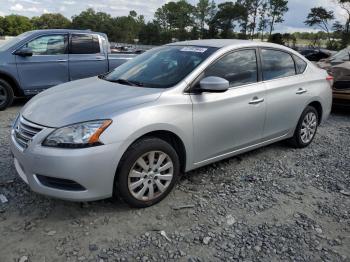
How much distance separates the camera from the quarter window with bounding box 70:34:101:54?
798cm

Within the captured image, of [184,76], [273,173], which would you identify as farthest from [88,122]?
[273,173]

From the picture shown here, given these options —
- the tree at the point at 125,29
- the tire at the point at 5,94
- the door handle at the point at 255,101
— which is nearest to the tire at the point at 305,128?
the door handle at the point at 255,101

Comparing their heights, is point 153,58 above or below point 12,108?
above

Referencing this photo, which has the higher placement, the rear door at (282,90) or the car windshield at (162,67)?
the car windshield at (162,67)

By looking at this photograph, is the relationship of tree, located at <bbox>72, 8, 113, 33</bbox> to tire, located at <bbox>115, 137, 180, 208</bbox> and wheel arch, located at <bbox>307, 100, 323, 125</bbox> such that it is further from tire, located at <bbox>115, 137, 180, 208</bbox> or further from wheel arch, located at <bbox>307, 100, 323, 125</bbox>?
tire, located at <bbox>115, 137, 180, 208</bbox>

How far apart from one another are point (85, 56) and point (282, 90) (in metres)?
4.92

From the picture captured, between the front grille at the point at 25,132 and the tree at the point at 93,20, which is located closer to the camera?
the front grille at the point at 25,132

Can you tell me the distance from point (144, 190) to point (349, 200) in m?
2.21

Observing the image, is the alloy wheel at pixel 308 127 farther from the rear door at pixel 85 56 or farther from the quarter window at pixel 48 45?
the quarter window at pixel 48 45

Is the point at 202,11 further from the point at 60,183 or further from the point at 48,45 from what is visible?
the point at 60,183

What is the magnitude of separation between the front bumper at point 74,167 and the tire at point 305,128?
3.11 metres

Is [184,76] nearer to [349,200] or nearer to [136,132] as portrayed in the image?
[136,132]

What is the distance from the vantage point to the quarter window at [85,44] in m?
7.98

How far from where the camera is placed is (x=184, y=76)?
12.3ft
